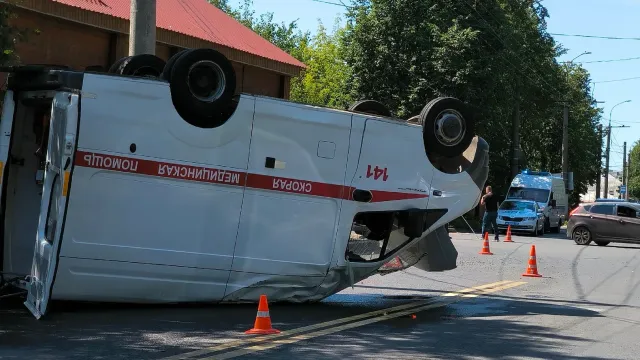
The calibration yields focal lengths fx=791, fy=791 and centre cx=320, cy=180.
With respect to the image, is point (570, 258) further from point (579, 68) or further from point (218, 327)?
point (579, 68)

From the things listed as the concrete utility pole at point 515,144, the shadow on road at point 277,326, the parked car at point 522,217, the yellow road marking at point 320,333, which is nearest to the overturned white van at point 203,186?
the shadow on road at point 277,326

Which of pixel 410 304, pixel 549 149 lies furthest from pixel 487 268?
pixel 549 149

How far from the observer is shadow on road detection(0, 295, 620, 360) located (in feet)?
22.9

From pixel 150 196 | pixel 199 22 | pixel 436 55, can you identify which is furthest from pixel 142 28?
pixel 436 55

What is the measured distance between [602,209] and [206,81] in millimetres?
20896

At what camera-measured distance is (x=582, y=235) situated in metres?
26.6

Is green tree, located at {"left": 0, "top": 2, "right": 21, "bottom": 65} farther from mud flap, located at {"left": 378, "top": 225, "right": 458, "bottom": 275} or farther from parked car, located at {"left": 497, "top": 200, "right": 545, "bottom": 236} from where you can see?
parked car, located at {"left": 497, "top": 200, "right": 545, "bottom": 236}

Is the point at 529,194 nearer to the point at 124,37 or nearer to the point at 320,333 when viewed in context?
the point at 124,37

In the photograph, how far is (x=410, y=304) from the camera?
10406 mm

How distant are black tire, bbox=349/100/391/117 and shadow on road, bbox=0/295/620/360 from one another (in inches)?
101

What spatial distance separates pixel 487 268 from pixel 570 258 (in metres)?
4.58

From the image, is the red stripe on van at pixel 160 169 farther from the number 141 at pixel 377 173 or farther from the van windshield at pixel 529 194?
the van windshield at pixel 529 194

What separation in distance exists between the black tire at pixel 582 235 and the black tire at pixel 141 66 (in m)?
20.5

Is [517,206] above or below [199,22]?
below
